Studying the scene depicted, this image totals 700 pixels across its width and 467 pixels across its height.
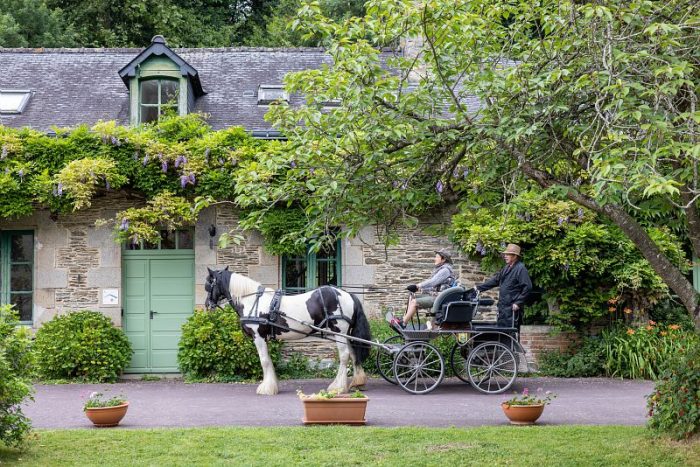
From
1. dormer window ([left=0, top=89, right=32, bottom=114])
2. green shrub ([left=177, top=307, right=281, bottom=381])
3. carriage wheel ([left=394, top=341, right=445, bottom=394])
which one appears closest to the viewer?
carriage wheel ([left=394, top=341, right=445, bottom=394])

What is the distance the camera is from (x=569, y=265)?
1551 centimetres

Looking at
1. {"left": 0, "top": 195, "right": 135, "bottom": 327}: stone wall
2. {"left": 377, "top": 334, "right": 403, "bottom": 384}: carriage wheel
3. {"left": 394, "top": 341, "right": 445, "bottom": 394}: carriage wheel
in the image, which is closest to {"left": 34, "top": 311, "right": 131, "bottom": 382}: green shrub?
{"left": 0, "top": 195, "right": 135, "bottom": 327}: stone wall

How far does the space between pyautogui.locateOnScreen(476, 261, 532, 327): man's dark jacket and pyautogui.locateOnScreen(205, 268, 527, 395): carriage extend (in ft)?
0.61

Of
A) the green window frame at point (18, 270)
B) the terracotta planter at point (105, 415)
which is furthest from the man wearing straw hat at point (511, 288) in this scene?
the green window frame at point (18, 270)

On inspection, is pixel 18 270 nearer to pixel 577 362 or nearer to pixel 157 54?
pixel 157 54

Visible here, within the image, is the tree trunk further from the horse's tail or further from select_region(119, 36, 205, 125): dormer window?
select_region(119, 36, 205, 125): dormer window

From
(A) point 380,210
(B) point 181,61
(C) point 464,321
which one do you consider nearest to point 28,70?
(B) point 181,61

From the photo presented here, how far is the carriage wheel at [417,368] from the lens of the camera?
1334cm

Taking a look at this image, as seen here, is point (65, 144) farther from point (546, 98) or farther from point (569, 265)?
point (546, 98)

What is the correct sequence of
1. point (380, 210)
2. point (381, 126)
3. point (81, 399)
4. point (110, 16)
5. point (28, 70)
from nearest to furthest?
point (381, 126), point (380, 210), point (81, 399), point (28, 70), point (110, 16)

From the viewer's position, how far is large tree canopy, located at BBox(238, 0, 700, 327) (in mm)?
8062

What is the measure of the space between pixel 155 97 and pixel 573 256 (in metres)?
7.98

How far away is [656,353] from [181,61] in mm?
9550

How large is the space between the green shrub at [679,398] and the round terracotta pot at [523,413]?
1458mm
